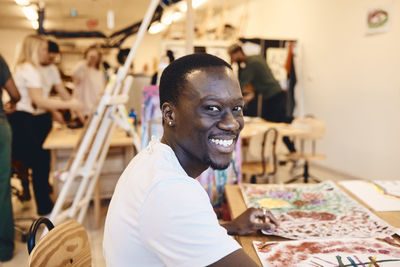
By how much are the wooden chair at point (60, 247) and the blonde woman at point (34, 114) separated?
6.38 ft

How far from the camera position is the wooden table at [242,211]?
0.98m

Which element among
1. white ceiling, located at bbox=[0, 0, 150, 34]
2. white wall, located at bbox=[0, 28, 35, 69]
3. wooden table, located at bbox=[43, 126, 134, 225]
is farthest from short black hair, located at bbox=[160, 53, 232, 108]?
white wall, located at bbox=[0, 28, 35, 69]

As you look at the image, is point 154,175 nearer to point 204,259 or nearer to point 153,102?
point 204,259

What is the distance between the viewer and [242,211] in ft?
4.17

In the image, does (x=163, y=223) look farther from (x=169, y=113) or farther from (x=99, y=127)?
(x=99, y=127)

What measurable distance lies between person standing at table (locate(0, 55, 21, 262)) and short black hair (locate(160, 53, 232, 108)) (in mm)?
1871

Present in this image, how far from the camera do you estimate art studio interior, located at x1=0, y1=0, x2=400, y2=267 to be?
741 mm

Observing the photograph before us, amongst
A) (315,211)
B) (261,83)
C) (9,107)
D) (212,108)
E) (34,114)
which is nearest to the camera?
(212,108)

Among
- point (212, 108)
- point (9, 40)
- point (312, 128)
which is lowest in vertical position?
point (312, 128)

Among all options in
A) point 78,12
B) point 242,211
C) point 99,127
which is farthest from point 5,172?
point 78,12

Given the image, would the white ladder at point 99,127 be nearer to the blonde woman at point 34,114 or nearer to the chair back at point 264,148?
the blonde woman at point 34,114

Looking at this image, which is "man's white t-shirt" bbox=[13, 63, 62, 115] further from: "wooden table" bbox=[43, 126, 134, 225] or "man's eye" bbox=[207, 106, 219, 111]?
"man's eye" bbox=[207, 106, 219, 111]

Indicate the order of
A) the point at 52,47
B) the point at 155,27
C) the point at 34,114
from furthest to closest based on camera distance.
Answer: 1. the point at 155,27
2. the point at 52,47
3. the point at 34,114

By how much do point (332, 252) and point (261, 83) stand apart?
373 cm
